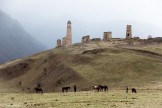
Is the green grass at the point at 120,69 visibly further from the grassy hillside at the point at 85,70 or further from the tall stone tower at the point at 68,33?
the tall stone tower at the point at 68,33

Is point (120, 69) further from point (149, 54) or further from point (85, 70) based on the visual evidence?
point (149, 54)

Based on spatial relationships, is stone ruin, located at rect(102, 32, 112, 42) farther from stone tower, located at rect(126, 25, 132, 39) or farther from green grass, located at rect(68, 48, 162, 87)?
green grass, located at rect(68, 48, 162, 87)

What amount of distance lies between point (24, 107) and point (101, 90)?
26232 mm

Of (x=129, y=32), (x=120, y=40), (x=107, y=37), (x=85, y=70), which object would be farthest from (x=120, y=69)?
(x=107, y=37)

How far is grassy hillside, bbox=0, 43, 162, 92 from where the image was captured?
269ft

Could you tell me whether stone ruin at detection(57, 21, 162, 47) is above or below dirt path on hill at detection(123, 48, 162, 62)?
above

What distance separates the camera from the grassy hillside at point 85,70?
82000 mm

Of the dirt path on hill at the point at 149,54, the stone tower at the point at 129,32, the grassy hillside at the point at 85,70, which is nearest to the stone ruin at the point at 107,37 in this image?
the stone tower at the point at 129,32

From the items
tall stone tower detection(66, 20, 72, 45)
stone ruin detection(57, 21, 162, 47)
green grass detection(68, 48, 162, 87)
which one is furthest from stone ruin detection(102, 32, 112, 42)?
green grass detection(68, 48, 162, 87)

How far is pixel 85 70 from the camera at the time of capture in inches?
3565

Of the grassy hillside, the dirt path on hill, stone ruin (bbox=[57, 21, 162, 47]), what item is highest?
stone ruin (bbox=[57, 21, 162, 47])

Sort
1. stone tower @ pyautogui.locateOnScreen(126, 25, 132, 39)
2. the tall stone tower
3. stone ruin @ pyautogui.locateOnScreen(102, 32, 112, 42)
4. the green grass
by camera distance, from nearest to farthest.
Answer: the green grass, stone tower @ pyautogui.locateOnScreen(126, 25, 132, 39), stone ruin @ pyautogui.locateOnScreen(102, 32, 112, 42), the tall stone tower

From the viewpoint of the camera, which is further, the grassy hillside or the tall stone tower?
the tall stone tower

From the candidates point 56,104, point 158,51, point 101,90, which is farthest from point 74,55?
point 56,104
